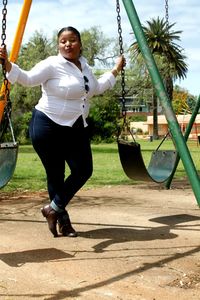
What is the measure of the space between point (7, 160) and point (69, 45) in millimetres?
1017

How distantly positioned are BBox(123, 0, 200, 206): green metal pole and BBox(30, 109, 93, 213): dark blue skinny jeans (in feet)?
3.06

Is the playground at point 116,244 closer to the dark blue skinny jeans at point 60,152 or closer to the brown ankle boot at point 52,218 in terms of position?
the brown ankle boot at point 52,218

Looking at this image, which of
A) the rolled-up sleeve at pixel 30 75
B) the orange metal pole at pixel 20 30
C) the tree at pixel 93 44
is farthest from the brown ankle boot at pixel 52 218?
the tree at pixel 93 44

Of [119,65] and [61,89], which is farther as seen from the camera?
[119,65]

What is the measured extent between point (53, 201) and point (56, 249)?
1.54ft

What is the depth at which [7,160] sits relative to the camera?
3.94 m

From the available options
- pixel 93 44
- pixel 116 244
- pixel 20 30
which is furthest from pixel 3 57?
pixel 93 44

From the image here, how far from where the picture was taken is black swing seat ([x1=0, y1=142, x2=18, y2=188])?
3.87 m

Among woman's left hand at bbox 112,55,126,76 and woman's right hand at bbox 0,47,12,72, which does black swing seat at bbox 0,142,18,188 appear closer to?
woman's right hand at bbox 0,47,12,72

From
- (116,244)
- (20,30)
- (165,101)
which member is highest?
(20,30)

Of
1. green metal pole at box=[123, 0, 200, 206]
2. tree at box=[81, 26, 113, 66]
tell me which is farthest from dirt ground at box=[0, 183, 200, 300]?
tree at box=[81, 26, 113, 66]

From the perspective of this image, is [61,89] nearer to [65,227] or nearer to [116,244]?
[65,227]

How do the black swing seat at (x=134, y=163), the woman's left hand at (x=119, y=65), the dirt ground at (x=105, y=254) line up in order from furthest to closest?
1. the woman's left hand at (x=119, y=65)
2. the black swing seat at (x=134, y=163)
3. the dirt ground at (x=105, y=254)

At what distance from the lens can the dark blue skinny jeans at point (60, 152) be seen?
3711 millimetres
